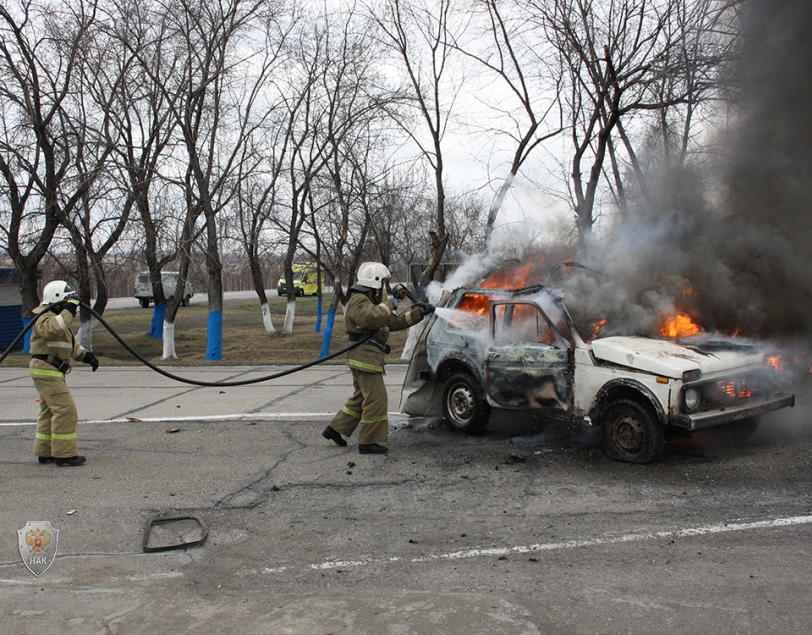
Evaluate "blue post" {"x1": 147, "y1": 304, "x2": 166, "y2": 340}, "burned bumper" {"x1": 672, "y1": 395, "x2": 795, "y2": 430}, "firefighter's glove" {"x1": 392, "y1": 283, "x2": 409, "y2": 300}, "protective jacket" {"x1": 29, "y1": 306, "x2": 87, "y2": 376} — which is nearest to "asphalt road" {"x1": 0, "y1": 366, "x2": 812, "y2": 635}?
Result: "burned bumper" {"x1": 672, "y1": 395, "x2": 795, "y2": 430}

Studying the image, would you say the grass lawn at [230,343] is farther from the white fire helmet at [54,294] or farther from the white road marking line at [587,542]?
the white road marking line at [587,542]

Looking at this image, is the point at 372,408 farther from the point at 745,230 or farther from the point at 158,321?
the point at 158,321

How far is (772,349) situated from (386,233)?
18277 millimetres

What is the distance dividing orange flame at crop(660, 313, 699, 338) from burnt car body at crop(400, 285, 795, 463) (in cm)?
21

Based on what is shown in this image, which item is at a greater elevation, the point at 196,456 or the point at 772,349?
the point at 772,349

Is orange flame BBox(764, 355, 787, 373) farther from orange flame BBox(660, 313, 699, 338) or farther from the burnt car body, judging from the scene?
orange flame BBox(660, 313, 699, 338)

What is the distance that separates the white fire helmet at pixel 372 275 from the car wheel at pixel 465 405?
138 cm

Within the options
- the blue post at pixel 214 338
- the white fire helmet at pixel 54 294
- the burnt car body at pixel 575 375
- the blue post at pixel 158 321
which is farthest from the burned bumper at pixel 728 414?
the blue post at pixel 158 321

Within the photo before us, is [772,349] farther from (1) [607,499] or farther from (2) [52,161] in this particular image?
(2) [52,161]

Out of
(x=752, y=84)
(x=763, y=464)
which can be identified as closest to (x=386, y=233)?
(x=752, y=84)

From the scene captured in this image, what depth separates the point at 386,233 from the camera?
24.1 meters

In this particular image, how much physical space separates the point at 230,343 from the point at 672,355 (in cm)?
2179

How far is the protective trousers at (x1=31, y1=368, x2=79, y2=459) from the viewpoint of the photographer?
6.38 metres

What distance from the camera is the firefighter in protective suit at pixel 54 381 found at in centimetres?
639
